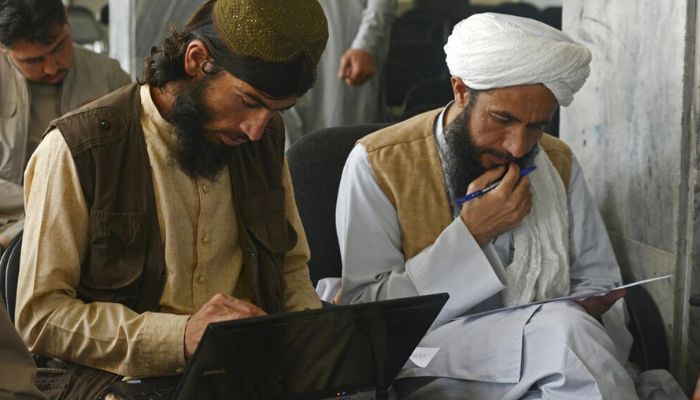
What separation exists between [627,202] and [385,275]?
953 mm

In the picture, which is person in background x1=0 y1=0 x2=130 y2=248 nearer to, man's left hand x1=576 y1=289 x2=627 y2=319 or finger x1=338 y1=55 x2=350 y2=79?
finger x1=338 y1=55 x2=350 y2=79

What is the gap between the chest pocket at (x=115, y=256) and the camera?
2.32 m

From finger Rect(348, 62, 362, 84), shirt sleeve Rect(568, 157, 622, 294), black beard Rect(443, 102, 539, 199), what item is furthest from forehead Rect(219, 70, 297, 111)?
finger Rect(348, 62, 362, 84)

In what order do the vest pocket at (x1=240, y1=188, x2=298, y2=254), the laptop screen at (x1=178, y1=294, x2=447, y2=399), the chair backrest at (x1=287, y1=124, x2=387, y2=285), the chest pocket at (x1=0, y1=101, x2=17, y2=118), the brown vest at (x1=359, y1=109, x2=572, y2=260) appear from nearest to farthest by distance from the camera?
1. the laptop screen at (x1=178, y1=294, x2=447, y2=399)
2. the vest pocket at (x1=240, y1=188, x2=298, y2=254)
3. the brown vest at (x1=359, y1=109, x2=572, y2=260)
4. the chair backrest at (x1=287, y1=124, x2=387, y2=285)
5. the chest pocket at (x1=0, y1=101, x2=17, y2=118)

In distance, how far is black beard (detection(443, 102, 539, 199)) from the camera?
2.92 meters

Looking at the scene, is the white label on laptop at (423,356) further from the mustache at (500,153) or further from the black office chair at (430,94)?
the black office chair at (430,94)

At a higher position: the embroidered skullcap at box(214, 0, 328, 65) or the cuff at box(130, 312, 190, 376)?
the embroidered skullcap at box(214, 0, 328, 65)

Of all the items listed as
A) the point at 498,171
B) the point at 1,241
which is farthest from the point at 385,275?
the point at 1,241

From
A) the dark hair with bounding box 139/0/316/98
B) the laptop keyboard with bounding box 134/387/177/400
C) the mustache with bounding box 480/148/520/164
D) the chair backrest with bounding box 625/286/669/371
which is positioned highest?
the dark hair with bounding box 139/0/316/98

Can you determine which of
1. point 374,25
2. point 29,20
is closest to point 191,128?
point 29,20

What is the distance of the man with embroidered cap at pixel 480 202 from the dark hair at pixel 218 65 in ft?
1.91

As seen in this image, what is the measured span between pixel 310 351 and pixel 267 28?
71cm

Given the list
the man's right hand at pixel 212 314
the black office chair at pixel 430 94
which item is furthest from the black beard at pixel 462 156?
the black office chair at pixel 430 94

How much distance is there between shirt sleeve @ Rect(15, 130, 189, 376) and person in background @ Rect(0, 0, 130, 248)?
1.51 metres
